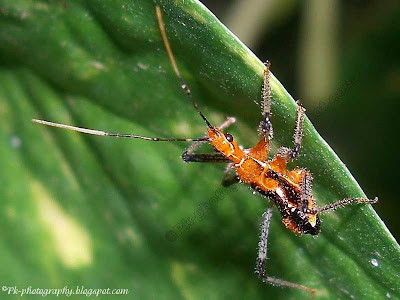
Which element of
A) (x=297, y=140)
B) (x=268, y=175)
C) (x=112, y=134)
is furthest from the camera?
(x=268, y=175)

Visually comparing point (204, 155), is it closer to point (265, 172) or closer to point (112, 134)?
point (265, 172)

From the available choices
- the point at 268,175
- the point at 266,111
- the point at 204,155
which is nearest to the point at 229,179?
the point at 204,155

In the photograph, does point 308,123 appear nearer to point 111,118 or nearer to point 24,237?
point 111,118

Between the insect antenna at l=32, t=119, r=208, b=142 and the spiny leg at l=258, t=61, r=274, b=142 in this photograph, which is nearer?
the spiny leg at l=258, t=61, r=274, b=142

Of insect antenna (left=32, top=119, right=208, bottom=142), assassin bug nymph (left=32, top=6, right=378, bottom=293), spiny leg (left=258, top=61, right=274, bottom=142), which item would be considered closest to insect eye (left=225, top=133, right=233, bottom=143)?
assassin bug nymph (left=32, top=6, right=378, bottom=293)

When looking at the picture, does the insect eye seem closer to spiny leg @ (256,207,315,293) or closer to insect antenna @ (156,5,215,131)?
insect antenna @ (156,5,215,131)

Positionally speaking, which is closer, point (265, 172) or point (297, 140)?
point (297, 140)

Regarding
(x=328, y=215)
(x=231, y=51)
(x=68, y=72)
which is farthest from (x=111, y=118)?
(x=328, y=215)

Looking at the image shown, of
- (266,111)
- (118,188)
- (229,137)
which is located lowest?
(266,111)
